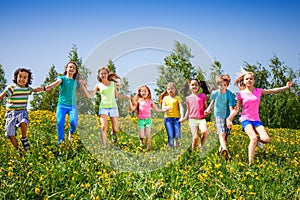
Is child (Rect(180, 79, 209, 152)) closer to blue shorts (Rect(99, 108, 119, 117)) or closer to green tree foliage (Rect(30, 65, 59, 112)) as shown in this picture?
blue shorts (Rect(99, 108, 119, 117))

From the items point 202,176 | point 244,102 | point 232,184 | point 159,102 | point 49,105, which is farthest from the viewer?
point 49,105

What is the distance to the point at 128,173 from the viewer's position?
6.07 metres

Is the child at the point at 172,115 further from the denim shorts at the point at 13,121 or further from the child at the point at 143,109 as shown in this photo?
the denim shorts at the point at 13,121

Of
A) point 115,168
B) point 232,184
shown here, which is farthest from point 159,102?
point 232,184

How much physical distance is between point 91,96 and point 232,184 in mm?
3512

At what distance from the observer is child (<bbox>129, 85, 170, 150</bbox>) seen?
30.6 feet

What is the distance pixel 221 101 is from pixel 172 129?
4.65 ft

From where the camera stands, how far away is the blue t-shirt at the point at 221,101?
850cm

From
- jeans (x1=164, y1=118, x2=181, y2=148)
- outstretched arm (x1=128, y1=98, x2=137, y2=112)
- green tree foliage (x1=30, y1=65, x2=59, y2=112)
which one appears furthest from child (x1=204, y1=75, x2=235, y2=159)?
green tree foliage (x1=30, y1=65, x2=59, y2=112)

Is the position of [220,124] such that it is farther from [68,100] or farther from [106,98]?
[68,100]

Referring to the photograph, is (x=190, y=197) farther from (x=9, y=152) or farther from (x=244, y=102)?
(x=9, y=152)

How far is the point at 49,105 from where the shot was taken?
1003 inches

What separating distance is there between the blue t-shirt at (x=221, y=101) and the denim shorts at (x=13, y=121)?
4.08 m

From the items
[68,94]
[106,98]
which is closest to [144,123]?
[106,98]
